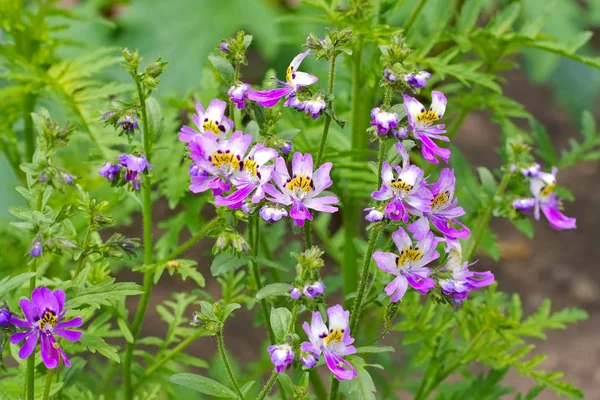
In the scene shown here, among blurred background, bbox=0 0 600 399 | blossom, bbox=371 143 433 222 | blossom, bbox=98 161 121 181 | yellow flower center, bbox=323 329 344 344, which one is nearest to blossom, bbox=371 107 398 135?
blossom, bbox=371 143 433 222

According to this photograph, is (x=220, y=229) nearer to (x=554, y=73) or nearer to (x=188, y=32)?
(x=188, y=32)

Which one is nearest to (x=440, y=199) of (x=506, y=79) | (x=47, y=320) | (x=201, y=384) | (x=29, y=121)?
(x=201, y=384)

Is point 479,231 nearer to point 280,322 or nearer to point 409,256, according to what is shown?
point 409,256

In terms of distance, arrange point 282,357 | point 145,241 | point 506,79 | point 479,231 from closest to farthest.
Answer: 1. point 282,357
2. point 145,241
3. point 479,231
4. point 506,79

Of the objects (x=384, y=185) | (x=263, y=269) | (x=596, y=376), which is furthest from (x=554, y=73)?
(x=384, y=185)

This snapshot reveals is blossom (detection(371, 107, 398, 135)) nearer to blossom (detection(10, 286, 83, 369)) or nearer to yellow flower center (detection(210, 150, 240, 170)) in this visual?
yellow flower center (detection(210, 150, 240, 170))
